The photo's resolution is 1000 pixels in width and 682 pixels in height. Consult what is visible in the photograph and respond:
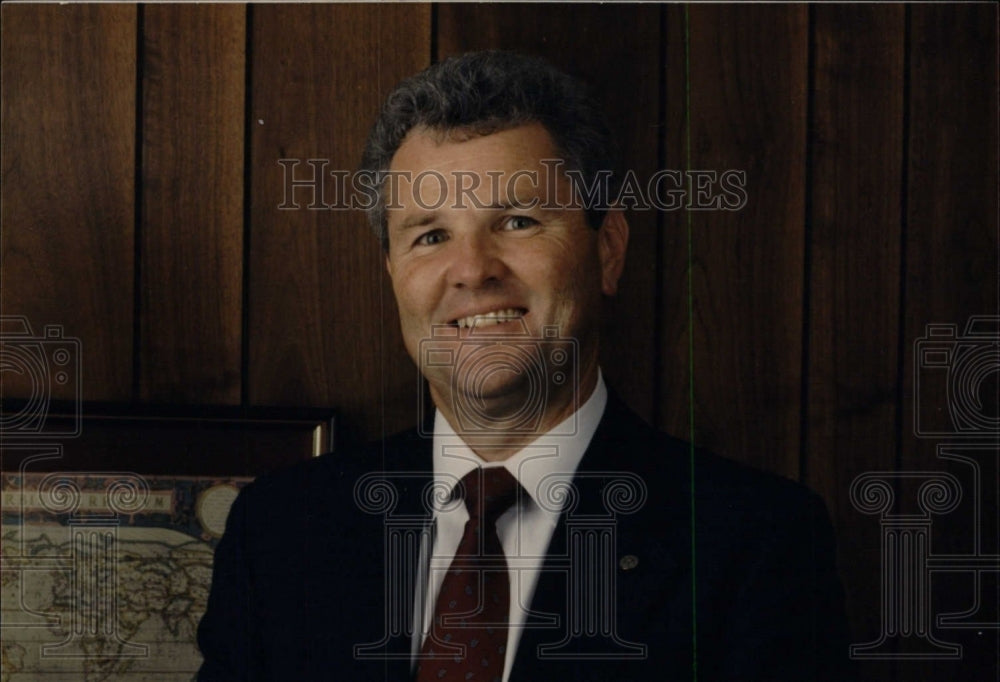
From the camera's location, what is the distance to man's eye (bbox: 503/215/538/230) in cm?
87

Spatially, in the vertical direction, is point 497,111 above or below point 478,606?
above

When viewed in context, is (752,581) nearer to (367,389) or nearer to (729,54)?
(367,389)

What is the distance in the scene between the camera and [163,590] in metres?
0.94

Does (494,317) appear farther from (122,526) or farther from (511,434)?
(122,526)

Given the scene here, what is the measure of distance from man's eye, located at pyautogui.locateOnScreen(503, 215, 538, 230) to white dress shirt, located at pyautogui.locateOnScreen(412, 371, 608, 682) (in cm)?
17

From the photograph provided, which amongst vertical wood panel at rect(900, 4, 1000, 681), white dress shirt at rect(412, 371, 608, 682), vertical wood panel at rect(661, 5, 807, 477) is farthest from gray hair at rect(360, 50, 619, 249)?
vertical wood panel at rect(900, 4, 1000, 681)

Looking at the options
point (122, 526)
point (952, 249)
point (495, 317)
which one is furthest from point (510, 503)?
point (952, 249)

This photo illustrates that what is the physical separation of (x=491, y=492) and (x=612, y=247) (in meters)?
0.27

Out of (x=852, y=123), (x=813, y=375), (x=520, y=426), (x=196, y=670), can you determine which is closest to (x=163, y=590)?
(x=196, y=670)

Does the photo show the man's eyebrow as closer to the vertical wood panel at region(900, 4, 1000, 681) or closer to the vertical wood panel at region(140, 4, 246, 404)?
the vertical wood panel at region(140, 4, 246, 404)

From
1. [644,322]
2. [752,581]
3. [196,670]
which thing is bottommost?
[196,670]

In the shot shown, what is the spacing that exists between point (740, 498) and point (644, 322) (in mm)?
194

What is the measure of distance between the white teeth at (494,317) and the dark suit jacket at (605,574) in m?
0.13

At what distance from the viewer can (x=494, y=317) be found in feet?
2.89
